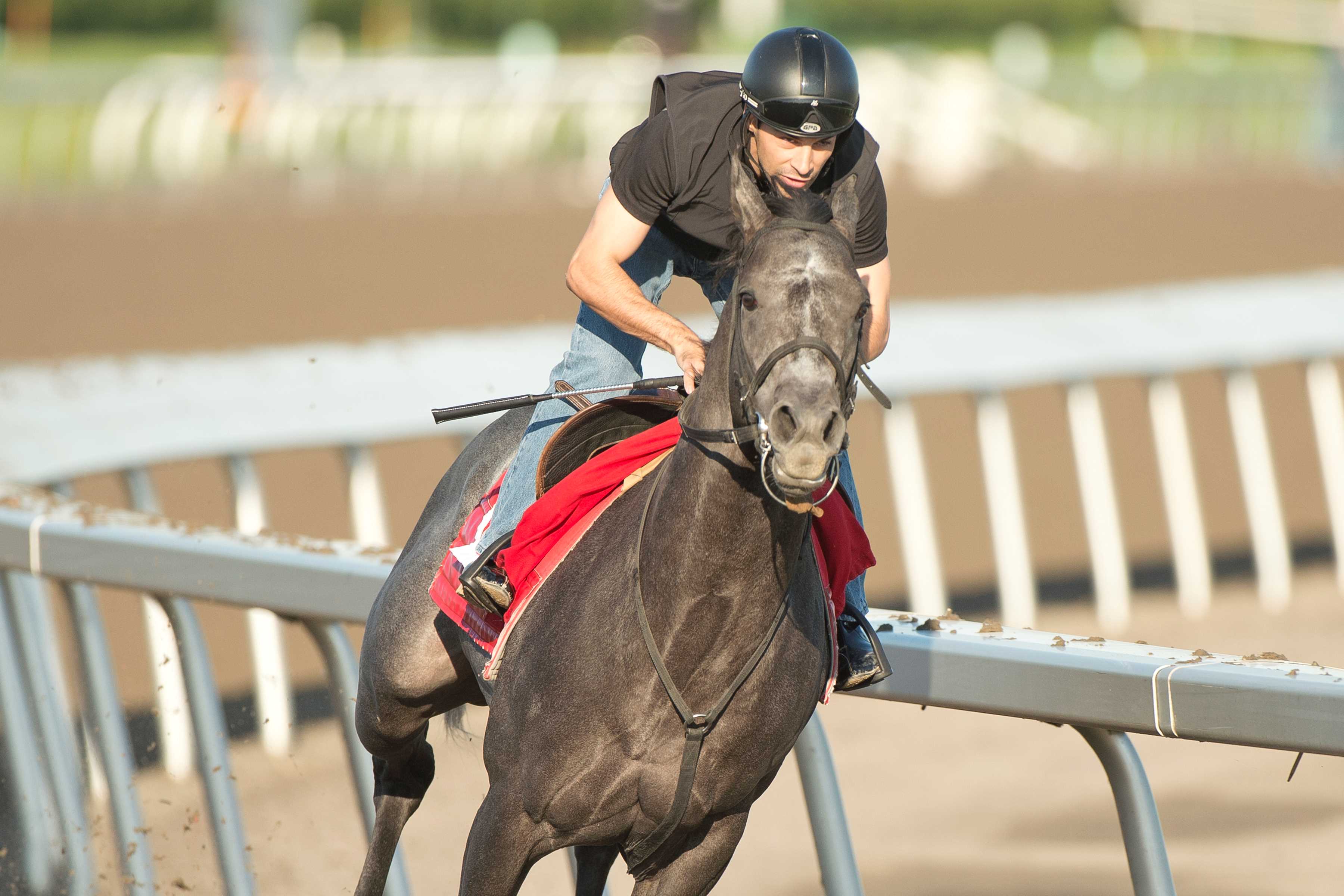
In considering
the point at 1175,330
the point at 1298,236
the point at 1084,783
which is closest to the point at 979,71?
the point at 1298,236

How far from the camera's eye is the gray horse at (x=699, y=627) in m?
3.03

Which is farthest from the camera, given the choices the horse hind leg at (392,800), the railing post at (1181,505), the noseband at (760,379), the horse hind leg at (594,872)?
the railing post at (1181,505)

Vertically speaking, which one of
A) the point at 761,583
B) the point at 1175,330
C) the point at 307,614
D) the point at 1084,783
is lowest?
the point at 1084,783

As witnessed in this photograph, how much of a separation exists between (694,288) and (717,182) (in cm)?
1312

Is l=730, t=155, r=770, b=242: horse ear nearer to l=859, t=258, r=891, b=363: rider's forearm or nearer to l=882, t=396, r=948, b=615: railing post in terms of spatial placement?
l=859, t=258, r=891, b=363: rider's forearm

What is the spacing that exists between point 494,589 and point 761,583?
672 mm

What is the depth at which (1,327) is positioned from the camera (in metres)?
13.4

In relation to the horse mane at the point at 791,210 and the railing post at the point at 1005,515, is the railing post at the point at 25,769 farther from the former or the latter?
the railing post at the point at 1005,515

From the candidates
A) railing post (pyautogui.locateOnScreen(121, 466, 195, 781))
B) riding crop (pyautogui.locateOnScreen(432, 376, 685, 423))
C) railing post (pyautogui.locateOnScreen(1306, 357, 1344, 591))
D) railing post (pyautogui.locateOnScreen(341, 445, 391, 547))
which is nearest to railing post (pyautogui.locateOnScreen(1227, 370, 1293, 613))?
railing post (pyautogui.locateOnScreen(1306, 357, 1344, 591))

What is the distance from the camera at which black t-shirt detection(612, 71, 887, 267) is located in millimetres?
3637

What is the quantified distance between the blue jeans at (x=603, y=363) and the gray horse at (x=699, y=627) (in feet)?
0.96

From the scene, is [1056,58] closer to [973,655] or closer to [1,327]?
[1,327]

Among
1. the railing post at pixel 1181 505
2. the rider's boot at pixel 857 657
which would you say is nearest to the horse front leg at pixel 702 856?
the rider's boot at pixel 857 657

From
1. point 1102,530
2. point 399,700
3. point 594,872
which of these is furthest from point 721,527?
point 1102,530
